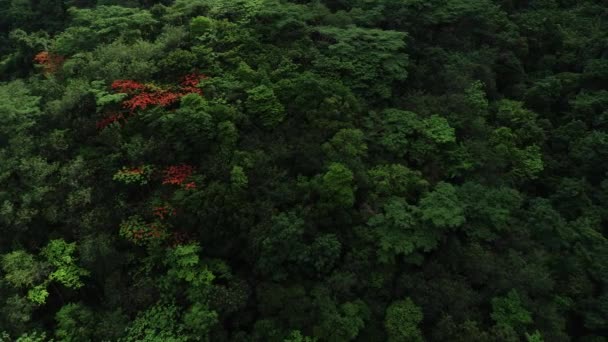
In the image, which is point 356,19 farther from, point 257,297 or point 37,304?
point 37,304

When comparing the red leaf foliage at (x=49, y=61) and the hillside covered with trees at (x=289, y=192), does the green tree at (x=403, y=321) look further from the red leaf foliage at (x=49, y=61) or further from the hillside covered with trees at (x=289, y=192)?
the red leaf foliage at (x=49, y=61)

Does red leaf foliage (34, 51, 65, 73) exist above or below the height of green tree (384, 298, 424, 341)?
above

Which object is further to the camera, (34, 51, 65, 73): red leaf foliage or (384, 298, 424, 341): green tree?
A: (34, 51, 65, 73): red leaf foliage

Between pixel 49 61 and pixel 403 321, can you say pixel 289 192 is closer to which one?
pixel 403 321

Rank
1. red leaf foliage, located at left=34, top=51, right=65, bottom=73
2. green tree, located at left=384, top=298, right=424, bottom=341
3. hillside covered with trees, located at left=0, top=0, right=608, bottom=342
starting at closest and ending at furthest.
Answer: green tree, located at left=384, top=298, right=424, bottom=341
hillside covered with trees, located at left=0, top=0, right=608, bottom=342
red leaf foliage, located at left=34, top=51, right=65, bottom=73

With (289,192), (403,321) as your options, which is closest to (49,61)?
(289,192)

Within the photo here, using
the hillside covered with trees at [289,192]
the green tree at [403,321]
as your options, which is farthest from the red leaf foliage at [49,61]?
the green tree at [403,321]

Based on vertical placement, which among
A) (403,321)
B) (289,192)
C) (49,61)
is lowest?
(403,321)

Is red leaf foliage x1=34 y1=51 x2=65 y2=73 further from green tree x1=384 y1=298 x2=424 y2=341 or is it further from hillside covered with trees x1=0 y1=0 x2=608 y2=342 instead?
green tree x1=384 y1=298 x2=424 y2=341

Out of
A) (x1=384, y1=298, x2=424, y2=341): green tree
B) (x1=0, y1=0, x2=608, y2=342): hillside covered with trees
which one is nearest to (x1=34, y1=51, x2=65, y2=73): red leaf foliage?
(x1=0, y1=0, x2=608, y2=342): hillside covered with trees
